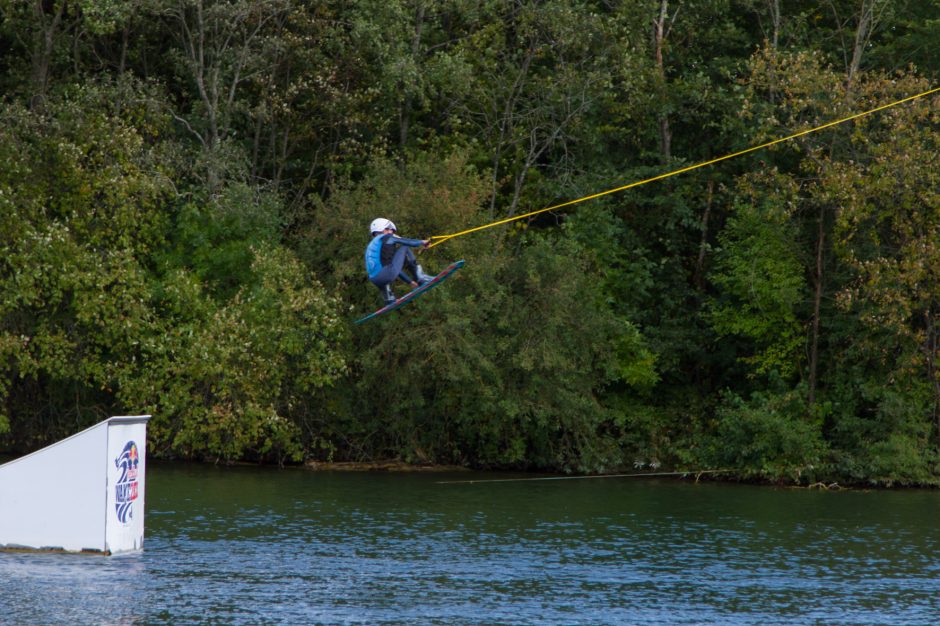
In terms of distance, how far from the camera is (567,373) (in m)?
33.5

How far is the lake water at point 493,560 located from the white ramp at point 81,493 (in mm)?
421

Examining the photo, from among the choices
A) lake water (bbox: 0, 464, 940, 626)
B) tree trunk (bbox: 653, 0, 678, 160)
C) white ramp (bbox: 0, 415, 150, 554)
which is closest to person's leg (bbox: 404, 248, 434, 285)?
lake water (bbox: 0, 464, 940, 626)

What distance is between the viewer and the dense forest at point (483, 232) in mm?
32188

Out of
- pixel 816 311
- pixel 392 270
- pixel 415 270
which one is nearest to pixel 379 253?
pixel 392 270

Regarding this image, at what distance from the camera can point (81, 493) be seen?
64.3 ft

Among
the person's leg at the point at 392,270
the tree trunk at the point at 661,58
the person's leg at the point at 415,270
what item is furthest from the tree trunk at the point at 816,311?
the person's leg at the point at 392,270

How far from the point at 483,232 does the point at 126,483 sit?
16420mm

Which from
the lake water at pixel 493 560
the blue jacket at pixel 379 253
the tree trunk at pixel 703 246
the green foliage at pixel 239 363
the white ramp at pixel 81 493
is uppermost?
the tree trunk at pixel 703 246

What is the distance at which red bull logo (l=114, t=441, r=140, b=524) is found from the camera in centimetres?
1967

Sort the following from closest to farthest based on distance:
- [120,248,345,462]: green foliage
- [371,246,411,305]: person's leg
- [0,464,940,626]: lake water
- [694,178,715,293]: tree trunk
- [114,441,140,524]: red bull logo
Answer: [0,464,940,626]: lake water, [114,441,140,524]: red bull logo, [371,246,411,305]: person's leg, [120,248,345,462]: green foliage, [694,178,715,293]: tree trunk

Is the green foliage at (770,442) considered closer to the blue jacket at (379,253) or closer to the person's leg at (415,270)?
the person's leg at (415,270)

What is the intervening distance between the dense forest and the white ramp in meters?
11.6

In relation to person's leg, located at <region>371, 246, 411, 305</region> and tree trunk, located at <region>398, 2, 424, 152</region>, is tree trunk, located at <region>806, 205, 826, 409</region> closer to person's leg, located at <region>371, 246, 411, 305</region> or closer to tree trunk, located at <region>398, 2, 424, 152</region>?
tree trunk, located at <region>398, 2, 424, 152</region>

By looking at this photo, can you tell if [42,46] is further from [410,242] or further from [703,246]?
[410,242]
